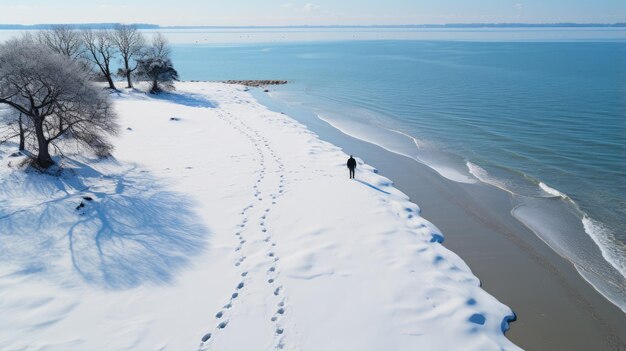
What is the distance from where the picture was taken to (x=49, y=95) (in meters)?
17.1

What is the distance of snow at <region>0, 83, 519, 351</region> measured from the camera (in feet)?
30.9

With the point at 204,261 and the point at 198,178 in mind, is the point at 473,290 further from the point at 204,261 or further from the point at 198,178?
the point at 198,178

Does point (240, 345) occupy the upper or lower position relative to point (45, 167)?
lower

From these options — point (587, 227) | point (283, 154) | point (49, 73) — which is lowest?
→ point (587, 227)

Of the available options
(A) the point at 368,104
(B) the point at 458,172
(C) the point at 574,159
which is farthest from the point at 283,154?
(A) the point at 368,104

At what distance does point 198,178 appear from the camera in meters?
19.6

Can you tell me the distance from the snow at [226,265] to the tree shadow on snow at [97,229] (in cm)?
6

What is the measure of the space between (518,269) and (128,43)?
50.5 m

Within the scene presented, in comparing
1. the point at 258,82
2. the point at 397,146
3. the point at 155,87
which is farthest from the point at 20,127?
the point at 258,82

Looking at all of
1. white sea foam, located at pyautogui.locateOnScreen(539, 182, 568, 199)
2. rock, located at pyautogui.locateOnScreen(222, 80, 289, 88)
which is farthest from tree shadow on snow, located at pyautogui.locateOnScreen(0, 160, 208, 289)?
rock, located at pyautogui.locateOnScreen(222, 80, 289, 88)

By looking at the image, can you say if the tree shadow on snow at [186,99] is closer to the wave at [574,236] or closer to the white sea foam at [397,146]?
the white sea foam at [397,146]

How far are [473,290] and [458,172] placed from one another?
1205cm

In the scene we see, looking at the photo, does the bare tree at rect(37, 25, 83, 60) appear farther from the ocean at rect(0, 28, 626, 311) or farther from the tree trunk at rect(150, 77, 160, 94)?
the ocean at rect(0, 28, 626, 311)

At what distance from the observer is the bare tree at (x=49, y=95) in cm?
1642
